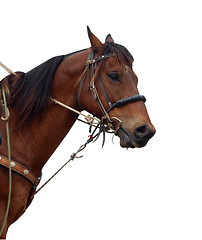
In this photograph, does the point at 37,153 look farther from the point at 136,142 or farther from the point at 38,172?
the point at 136,142

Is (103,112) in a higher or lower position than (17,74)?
lower

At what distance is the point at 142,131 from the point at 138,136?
0.26ft

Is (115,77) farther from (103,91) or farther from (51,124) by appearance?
(51,124)

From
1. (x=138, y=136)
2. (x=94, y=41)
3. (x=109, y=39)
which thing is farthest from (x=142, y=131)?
(x=109, y=39)

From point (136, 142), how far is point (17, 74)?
6.10 feet

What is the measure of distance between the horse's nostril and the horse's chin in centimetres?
10

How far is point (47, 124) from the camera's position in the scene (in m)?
4.23

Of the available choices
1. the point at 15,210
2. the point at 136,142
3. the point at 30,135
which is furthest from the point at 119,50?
the point at 15,210

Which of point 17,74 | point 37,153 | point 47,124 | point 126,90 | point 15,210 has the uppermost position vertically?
point 17,74

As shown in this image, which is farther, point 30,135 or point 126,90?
point 30,135

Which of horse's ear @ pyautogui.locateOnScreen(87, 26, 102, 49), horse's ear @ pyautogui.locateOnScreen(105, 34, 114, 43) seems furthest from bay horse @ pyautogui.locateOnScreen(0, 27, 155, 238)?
horse's ear @ pyautogui.locateOnScreen(105, 34, 114, 43)

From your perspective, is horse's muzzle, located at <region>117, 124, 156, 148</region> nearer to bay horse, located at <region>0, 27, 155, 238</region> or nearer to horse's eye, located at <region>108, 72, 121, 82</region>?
bay horse, located at <region>0, 27, 155, 238</region>

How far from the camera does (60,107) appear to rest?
4.21 m

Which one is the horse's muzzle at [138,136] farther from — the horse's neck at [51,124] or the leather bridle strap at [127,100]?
the horse's neck at [51,124]
